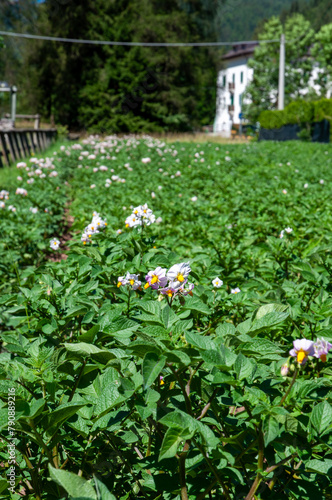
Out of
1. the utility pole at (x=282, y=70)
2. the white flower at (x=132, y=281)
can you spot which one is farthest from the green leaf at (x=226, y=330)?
the utility pole at (x=282, y=70)

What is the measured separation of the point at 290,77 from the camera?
161 ft

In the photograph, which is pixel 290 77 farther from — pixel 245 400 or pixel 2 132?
pixel 245 400

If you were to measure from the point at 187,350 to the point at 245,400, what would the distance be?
198 mm

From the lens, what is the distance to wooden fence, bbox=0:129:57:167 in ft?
39.4

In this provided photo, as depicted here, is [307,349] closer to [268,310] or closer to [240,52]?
[268,310]

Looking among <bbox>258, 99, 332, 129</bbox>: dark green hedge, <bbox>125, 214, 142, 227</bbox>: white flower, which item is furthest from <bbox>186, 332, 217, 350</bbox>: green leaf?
<bbox>258, 99, 332, 129</bbox>: dark green hedge

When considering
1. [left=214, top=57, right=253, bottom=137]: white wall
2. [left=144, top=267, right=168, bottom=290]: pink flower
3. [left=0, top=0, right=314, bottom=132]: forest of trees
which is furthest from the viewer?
[left=214, top=57, right=253, bottom=137]: white wall

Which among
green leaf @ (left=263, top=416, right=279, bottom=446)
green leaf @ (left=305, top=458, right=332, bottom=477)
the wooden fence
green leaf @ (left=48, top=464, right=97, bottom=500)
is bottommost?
green leaf @ (left=305, top=458, right=332, bottom=477)

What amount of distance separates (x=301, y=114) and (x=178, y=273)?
2600 cm

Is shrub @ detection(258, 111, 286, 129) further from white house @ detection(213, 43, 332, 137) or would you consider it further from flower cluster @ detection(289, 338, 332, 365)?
white house @ detection(213, 43, 332, 137)

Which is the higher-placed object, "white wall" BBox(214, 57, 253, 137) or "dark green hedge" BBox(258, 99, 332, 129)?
"white wall" BBox(214, 57, 253, 137)

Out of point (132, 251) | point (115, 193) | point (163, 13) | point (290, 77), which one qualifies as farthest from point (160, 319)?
point (290, 77)

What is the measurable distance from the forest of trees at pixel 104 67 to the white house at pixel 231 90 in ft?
93.0

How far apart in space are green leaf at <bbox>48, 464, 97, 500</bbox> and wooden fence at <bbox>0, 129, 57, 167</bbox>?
11471 millimetres
